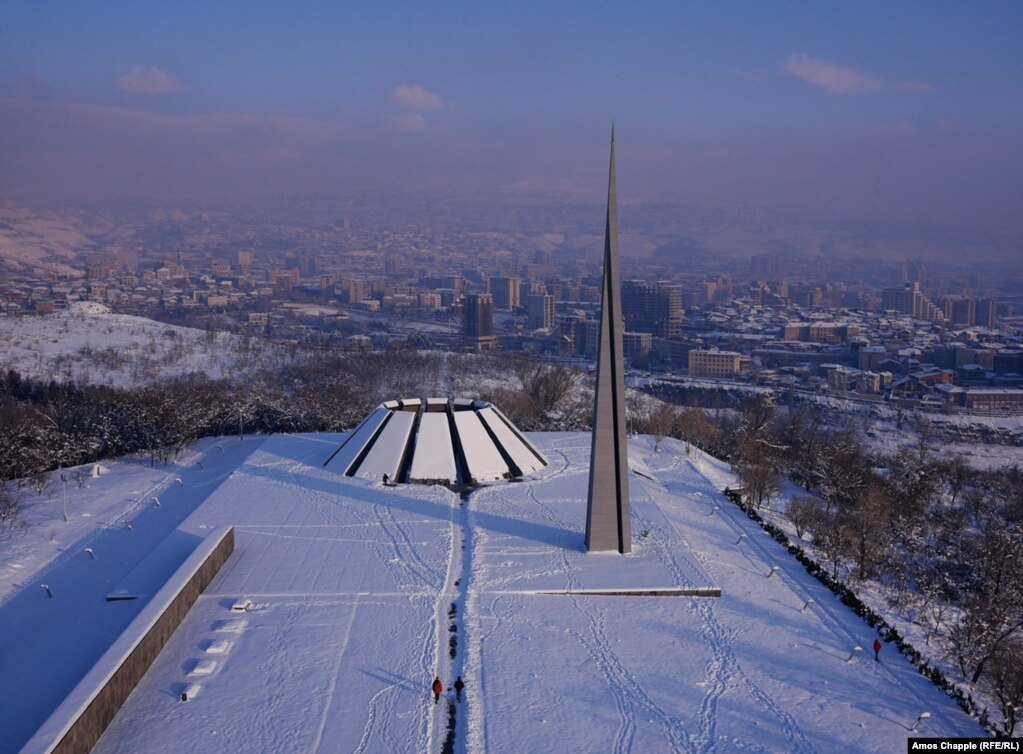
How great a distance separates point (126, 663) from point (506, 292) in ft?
263

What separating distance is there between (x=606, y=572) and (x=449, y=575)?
2.74 metres

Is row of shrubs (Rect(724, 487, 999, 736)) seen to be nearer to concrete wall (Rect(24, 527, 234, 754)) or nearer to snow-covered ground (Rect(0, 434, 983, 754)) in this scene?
snow-covered ground (Rect(0, 434, 983, 754))

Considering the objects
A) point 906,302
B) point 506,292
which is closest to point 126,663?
point 506,292

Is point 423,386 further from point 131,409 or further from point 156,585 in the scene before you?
point 156,585

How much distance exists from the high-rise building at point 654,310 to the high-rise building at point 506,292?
16.7 m

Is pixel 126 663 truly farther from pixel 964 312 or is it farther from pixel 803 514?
pixel 964 312

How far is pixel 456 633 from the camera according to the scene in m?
13.1

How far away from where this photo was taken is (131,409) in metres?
Result: 26.1

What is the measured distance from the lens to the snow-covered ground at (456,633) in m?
10.5

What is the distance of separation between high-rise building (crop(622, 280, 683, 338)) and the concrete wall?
5829 cm

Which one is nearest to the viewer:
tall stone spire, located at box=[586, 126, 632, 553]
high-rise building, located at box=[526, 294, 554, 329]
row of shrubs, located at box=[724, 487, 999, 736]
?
row of shrubs, located at box=[724, 487, 999, 736]

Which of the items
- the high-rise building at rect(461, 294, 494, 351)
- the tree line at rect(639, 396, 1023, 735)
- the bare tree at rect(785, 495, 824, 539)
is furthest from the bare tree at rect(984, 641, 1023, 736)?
the high-rise building at rect(461, 294, 494, 351)

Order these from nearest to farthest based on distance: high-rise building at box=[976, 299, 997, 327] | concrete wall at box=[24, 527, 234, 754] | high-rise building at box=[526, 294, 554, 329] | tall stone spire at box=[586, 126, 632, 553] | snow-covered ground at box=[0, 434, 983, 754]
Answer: concrete wall at box=[24, 527, 234, 754] < snow-covered ground at box=[0, 434, 983, 754] < tall stone spire at box=[586, 126, 632, 553] < high-rise building at box=[526, 294, 554, 329] < high-rise building at box=[976, 299, 997, 327]

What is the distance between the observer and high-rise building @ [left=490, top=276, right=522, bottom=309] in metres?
89.3
